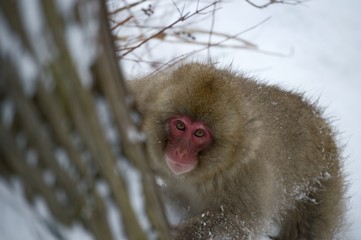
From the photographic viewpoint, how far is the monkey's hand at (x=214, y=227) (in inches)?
119

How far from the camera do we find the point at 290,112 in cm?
365

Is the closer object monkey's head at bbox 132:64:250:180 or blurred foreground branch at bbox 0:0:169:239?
blurred foreground branch at bbox 0:0:169:239

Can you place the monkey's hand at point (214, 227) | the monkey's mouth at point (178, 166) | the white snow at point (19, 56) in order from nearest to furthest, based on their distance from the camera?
the white snow at point (19, 56) < the monkey's mouth at point (178, 166) < the monkey's hand at point (214, 227)

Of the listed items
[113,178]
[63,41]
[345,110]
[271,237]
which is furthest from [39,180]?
[345,110]

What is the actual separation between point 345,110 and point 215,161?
347cm

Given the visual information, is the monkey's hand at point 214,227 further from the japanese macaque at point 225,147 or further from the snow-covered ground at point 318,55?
the snow-covered ground at point 318,55

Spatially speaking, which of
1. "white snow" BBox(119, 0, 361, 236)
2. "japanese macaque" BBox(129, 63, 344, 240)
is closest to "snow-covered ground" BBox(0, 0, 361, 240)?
"white snow" BBox(119, 0, 361, 236)

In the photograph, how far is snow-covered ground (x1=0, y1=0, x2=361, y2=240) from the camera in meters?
5.49

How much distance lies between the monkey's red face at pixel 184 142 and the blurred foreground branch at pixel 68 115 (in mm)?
1835

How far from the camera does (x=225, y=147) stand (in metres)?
2.97

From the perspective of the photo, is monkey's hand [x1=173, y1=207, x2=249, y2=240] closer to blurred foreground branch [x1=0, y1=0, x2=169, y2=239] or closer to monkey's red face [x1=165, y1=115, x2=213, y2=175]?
monkey's red face [x1=165, y1=115, x2=213, y2=175]

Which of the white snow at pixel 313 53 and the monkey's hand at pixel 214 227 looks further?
the white snow at pixel 313 53

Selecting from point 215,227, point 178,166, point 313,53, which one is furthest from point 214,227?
point 313,53

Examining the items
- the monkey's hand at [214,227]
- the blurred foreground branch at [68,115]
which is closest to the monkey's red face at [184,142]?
the monkey's hand at [214,227]
